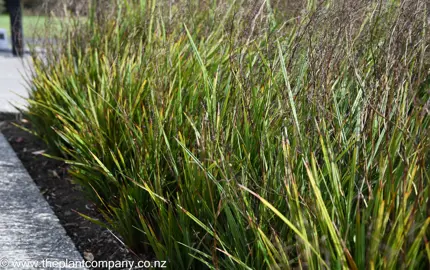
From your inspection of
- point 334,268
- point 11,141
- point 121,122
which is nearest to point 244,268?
point 334,268

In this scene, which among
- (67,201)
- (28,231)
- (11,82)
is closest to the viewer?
(28,231)

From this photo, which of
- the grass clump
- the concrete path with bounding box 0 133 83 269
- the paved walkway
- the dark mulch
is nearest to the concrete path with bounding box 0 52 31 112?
the dark mulch

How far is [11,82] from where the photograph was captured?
8914mm

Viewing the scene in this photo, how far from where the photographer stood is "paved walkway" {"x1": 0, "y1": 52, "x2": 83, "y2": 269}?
3283 millimetres

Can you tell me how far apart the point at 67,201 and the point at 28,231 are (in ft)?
1.98

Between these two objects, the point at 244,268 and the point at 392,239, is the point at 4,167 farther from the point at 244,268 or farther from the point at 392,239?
the point at 392,239

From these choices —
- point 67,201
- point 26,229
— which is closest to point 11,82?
point 67,201

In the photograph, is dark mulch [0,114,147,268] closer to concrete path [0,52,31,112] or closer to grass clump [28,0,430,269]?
grass clump [28,0,430,269]

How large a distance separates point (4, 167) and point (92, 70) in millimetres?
859

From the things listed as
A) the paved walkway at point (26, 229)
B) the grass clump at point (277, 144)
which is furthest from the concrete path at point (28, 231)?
the grass clump at point (277, 144)

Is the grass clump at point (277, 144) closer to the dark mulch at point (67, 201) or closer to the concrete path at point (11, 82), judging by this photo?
the dark mulch at point (67, 201)

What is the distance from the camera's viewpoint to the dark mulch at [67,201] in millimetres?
3510

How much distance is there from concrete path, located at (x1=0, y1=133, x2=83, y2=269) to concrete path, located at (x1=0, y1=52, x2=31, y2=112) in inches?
66.7

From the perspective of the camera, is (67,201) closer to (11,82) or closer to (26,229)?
(26,229)
